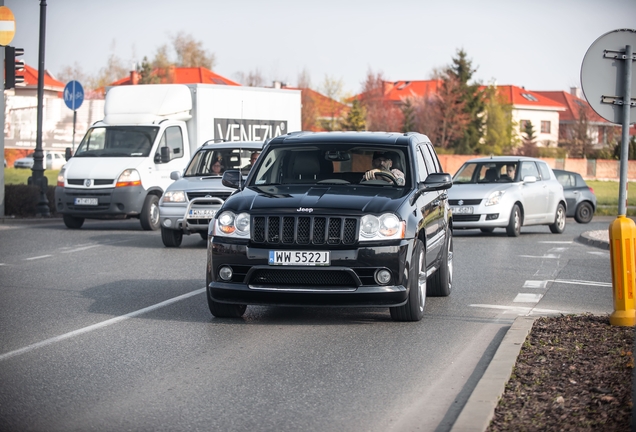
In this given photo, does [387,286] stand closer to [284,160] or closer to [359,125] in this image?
[284,160]

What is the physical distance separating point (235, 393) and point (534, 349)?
2482 millimetres

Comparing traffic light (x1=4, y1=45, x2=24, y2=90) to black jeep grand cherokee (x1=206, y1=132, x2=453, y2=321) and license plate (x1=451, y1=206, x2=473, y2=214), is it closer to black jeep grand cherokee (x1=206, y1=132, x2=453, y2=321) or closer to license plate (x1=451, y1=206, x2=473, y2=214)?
license plate (x1=451, y1=206, x2=473, y2=214)

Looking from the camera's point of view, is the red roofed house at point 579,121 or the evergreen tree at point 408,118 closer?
the evergreen tree at point 408,118

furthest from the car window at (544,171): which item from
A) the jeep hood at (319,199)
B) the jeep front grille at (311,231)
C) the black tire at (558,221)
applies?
the jeep front grille at (311,231)

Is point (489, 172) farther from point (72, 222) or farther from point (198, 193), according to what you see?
point (72, 222)

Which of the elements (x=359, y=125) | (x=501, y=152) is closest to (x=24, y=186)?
(x=359, y=125)

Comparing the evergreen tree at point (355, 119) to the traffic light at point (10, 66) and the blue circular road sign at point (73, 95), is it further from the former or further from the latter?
the traffic light at point (10, 66)

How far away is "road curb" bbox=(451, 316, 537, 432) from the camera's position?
5203 millimetres

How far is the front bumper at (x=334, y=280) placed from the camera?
8398 mm

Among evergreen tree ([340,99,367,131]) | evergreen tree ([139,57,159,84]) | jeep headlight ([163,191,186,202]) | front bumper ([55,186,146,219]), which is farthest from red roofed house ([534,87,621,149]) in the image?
jeep headlight ([163,191,186,202])

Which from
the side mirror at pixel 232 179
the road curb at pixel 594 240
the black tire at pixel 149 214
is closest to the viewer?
the side mirror at pixel 232 179

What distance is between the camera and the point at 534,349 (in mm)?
7395

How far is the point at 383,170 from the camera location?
975cm

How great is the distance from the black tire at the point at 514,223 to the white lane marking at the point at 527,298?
9.26 m
